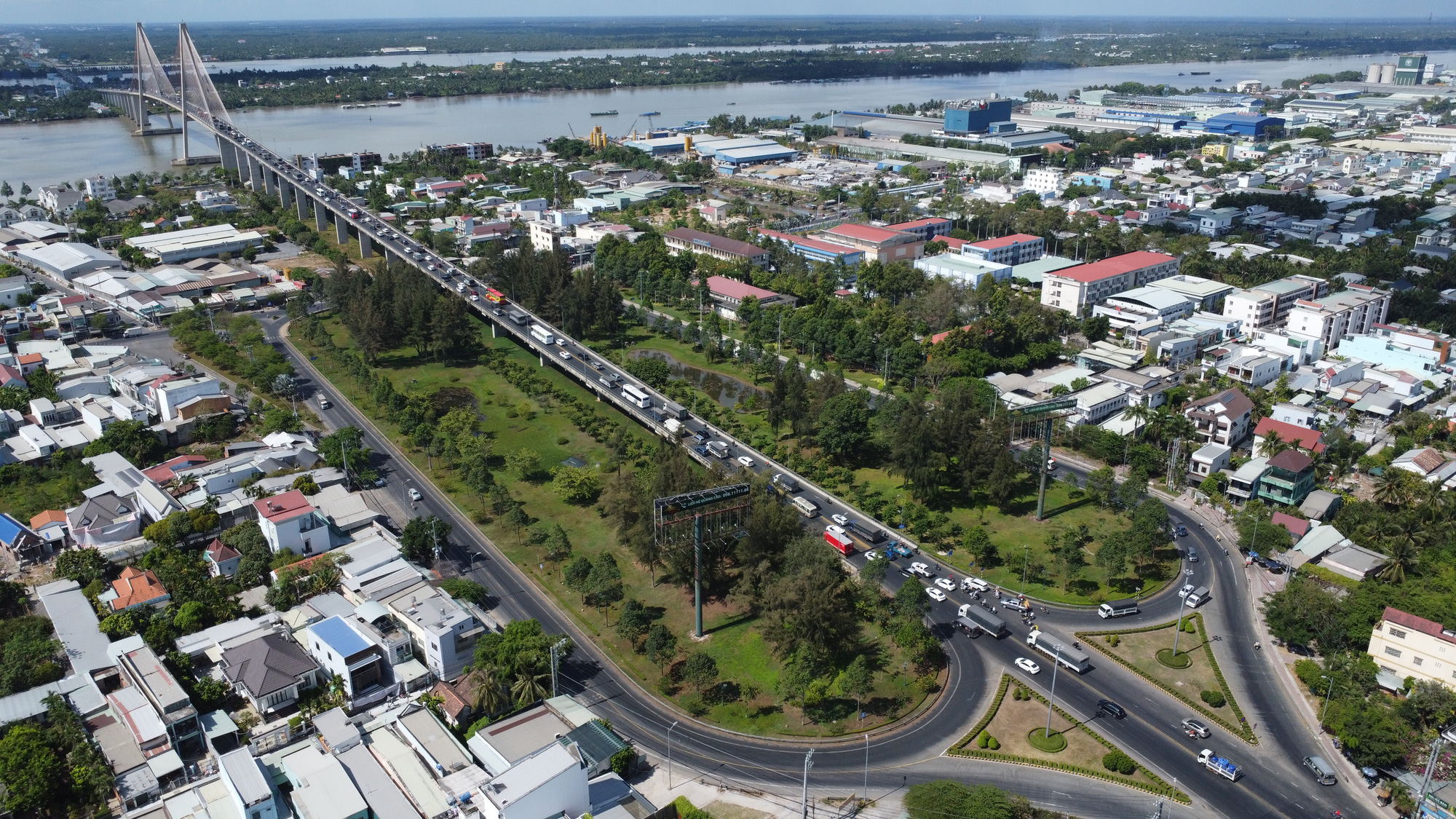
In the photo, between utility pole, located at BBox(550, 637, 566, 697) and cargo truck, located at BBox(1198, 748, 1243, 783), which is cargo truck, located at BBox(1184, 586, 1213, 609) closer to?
cargo truck, located at BBox(1198, 748, 1243, 783)

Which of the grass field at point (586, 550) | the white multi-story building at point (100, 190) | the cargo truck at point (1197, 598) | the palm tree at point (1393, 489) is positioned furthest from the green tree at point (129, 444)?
the white multi-story building at point (100, 190)

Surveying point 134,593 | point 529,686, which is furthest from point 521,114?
point 529,686

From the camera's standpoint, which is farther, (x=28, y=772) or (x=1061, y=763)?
(x=1061, y=763)

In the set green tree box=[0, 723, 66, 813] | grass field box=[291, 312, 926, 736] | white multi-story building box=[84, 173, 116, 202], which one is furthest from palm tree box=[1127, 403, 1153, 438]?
white multi-story building box=[84, 173, 116, 202]

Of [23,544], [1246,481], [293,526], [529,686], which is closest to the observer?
[529,686]

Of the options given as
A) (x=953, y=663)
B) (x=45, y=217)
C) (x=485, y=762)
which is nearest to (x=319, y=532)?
(x=485, y=762)

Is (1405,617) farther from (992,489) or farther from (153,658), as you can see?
(153,658)

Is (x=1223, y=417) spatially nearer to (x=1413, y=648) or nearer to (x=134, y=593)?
(x=1413, y=648)
